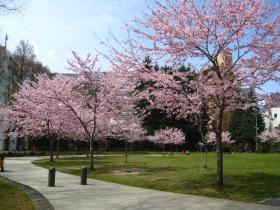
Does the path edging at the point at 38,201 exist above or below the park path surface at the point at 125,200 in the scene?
above

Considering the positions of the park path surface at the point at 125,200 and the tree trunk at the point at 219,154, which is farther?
the tree trunk at the point at 219,154

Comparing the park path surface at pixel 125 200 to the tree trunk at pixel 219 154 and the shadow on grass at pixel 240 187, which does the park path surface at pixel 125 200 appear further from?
the tree trunk at pixel 219 154

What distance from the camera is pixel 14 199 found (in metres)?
12.3

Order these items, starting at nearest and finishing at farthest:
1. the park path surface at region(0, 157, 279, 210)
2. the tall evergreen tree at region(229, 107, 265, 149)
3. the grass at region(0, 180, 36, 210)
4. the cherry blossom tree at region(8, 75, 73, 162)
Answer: the grass at region(0, 180, 36, 210) < the park path surface at region(0, 157, 279, 210) < the cherry blossom tree at region(8, 75, 73, 162) < the tall evergreen tree at region(229, 107, 265, 149)

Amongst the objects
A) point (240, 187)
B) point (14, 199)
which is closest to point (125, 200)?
point (14, 199)

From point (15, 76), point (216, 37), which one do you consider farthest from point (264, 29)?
point (15, 76)

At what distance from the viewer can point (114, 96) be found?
27.6 meters

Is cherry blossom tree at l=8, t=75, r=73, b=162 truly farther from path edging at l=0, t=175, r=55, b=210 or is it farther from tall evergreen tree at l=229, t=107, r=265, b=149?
tall evergreen tree at l=229, t=107, r=265, b=149

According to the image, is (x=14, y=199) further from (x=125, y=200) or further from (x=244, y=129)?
(x=244, y=129)

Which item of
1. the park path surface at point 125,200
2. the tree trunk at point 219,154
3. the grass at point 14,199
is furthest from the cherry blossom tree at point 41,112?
the tree trunk at point 219,154

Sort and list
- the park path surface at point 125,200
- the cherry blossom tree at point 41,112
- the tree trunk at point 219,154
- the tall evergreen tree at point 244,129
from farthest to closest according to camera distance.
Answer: the tall evergreen tree at point 244,129 < the cherry blossom tree at point 41,112 < the tree trunk at point 219,154 < the park path surface at point 125,200

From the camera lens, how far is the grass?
35.4ft

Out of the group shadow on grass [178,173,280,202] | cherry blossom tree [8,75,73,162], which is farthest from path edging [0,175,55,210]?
cherry blossom tree [8,75,73,162]

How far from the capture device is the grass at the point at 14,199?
425 inches
